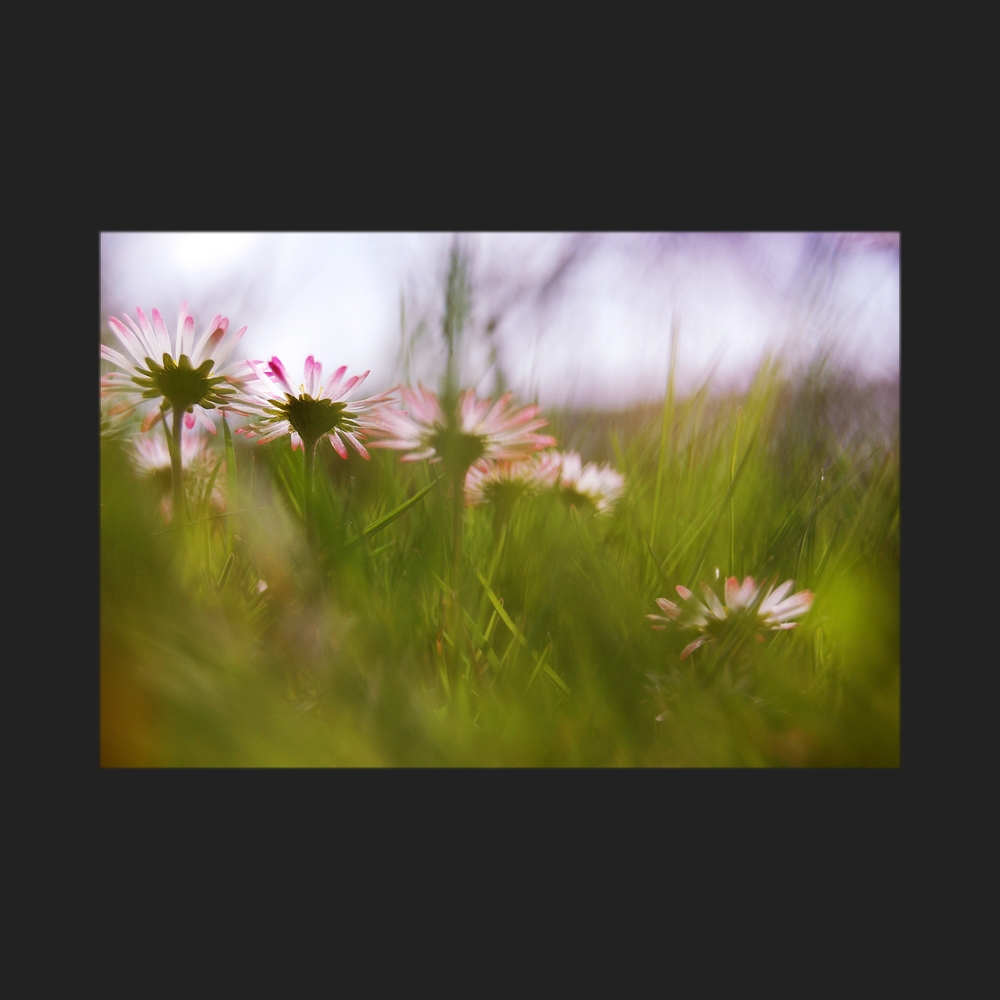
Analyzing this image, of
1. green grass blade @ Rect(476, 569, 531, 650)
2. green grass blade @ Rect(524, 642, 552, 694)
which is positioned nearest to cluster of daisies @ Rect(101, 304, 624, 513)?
green grass blade @ Rect(476, 569, 531, 650)

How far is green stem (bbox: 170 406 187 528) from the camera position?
1.59 metres

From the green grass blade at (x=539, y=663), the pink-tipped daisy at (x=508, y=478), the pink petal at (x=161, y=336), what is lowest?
the green grass blade at (x=539, y=663)

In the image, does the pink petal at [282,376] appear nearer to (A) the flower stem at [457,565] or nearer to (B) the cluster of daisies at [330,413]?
(B) the cluster of daisies at [330,413]

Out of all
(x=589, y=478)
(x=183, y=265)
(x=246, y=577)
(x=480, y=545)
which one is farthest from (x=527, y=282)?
(x=246, y=577)

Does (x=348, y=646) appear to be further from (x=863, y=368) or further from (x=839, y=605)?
(x=863, y=368)

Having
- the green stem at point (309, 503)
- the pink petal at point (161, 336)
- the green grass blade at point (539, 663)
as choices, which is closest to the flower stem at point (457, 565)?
the green grass blade at point (539, 663)

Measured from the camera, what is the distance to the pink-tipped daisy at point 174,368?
159 centimetres

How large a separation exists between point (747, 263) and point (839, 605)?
1.95ft

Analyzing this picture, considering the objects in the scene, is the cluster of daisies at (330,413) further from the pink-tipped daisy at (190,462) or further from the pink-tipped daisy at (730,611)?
the pink-tipped daisy at (730,611)

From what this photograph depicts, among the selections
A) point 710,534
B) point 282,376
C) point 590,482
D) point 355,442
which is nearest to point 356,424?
point 355,442

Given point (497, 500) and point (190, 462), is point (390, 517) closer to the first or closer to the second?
point (497, 500)

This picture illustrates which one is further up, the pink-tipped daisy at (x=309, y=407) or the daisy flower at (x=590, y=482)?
the pink-tipped daisy at (x=309, y=407)

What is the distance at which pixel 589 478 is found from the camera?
1607 millimetres

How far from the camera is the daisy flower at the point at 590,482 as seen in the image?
5.26 feet
